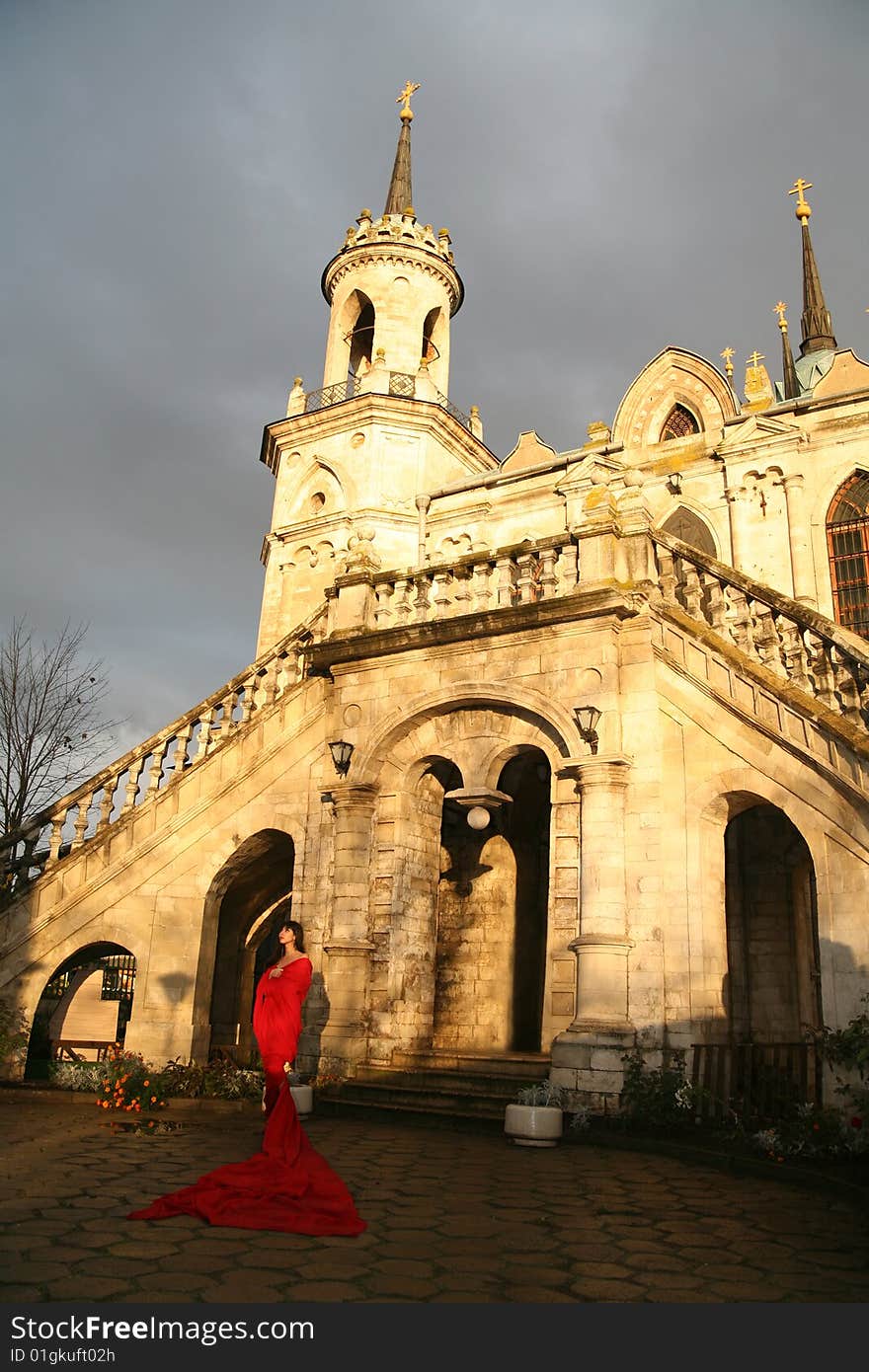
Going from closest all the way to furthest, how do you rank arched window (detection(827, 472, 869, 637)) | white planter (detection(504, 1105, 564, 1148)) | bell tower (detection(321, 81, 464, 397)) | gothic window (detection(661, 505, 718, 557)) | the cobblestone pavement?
the cobblestone pavement < white planter (detection(504, 1105, 564, 1148)) < arched window (detection(827, 472, 869, 637)) < gothic window (detection(661, 505, 718, 557)) < bell tower (detection(321, 81, 464, 397))

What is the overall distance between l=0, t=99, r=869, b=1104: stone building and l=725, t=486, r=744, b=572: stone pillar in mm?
1127

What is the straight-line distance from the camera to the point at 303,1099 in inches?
460

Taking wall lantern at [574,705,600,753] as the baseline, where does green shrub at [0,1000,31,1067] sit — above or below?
below

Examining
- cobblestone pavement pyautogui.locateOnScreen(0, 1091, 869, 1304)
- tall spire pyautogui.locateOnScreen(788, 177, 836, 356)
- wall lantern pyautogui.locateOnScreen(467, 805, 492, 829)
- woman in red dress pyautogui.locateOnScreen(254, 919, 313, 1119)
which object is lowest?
cobblestone pavement pyautogui.locateOnScreen(0, 1091, 869, 1304)

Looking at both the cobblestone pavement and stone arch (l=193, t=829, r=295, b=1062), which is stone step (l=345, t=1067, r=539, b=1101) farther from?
stone arch (l=193, t=829, r=295, b=1062)

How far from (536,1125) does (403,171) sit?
1287 inches

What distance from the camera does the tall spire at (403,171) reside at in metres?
33.5

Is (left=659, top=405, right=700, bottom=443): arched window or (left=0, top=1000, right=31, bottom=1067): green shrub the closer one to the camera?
(left=0, top=1000, right=31, bottom=1067): green shrub

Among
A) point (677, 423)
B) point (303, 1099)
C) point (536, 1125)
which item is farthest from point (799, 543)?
point (303, 1099)

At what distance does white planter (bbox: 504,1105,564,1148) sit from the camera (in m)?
9.95

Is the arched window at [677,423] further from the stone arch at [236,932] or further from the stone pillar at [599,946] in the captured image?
the stone pillar at [599,946]

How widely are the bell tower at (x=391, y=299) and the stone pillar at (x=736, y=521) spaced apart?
1127 centimetres

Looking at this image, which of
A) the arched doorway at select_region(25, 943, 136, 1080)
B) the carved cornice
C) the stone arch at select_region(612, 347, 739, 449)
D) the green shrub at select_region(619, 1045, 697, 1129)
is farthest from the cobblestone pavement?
the carved cornice

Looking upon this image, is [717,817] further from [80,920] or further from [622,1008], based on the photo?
[80,920]
